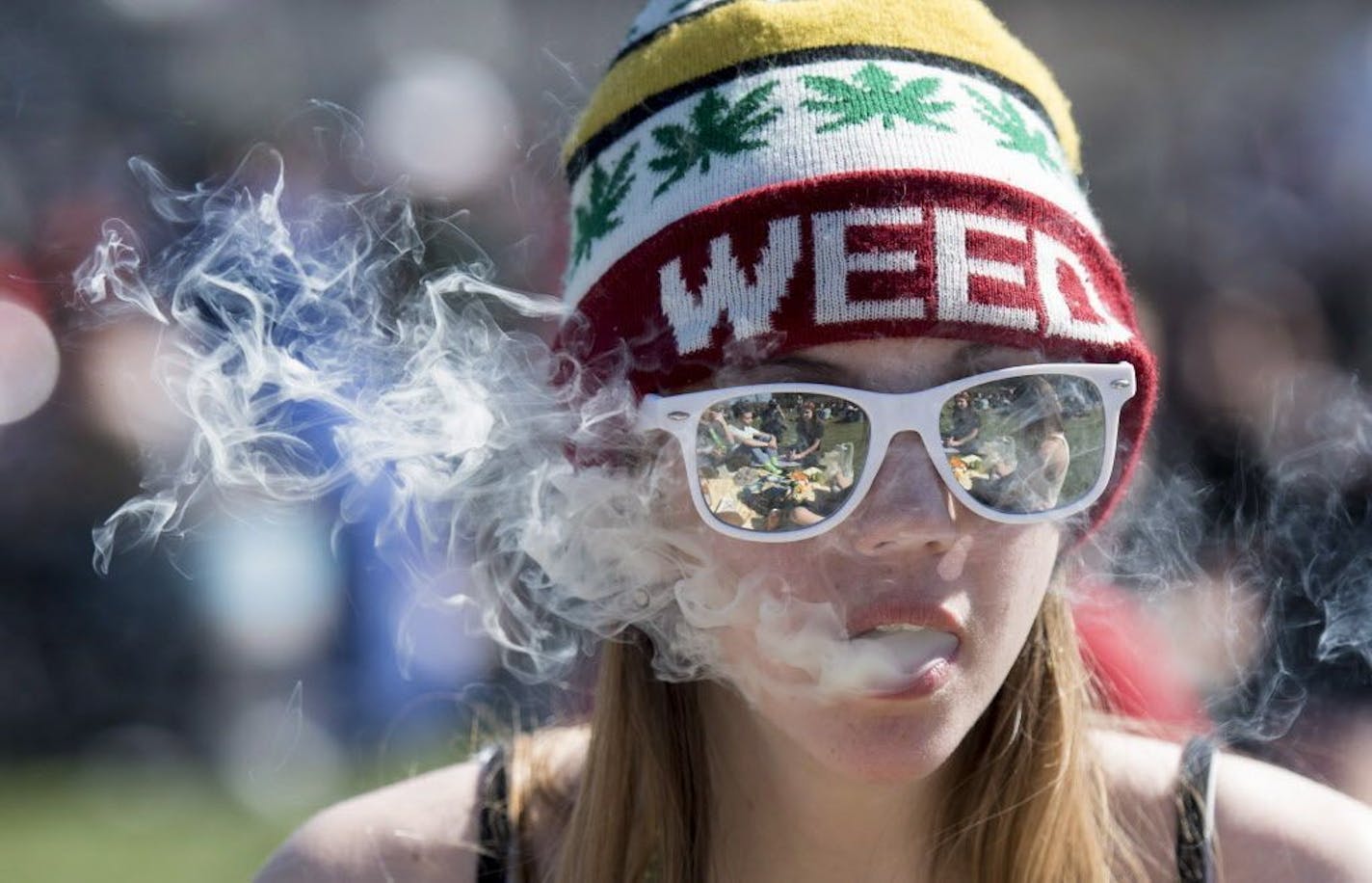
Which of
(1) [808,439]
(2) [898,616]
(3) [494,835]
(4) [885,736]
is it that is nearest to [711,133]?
(1) [808,439]

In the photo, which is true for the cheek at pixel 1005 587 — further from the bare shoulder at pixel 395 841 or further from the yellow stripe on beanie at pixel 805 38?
the bare shoulder at pixel 395 841

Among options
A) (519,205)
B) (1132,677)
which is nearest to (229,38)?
(519,205)

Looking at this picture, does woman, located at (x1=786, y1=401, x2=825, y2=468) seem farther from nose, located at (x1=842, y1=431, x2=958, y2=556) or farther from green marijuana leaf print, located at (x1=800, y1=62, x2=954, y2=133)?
green marijuana leaf print, located at (x1=800, y1=62, x2=954, y2=133)

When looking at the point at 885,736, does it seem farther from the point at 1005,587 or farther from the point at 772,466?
the point at 772,466

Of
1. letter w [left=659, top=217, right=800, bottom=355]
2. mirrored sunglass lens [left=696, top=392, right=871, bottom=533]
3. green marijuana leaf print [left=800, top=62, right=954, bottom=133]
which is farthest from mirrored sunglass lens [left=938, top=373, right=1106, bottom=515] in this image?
green marijuana leaf print [left=800, top=62, right=954, bottom=133]

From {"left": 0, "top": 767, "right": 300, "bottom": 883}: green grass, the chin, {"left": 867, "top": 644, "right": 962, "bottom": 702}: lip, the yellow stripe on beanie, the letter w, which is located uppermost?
the yellow stripe on beanie

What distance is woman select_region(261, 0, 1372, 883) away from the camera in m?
Result: 1.74

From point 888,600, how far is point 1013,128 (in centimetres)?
71

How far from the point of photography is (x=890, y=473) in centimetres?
173

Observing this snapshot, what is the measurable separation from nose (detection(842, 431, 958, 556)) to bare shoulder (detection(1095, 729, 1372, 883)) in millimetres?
662

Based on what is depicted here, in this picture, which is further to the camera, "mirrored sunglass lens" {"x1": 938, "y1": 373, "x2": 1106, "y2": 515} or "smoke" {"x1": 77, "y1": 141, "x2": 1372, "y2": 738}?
"smoke" {"x1": 77, "y1": 141, "x2": 1372, "y2": 738}

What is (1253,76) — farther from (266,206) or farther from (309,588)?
(266,206)

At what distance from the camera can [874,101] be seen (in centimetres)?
190

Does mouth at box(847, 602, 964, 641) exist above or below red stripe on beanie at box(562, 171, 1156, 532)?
below
